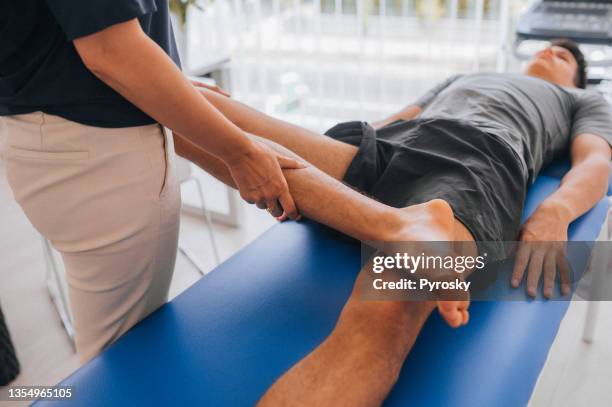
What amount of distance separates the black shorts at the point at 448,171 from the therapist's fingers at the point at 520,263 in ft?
0.12

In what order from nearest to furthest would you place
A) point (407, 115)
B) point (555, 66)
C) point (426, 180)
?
point (426, 180) → point (407, 115) → point (555, 66)

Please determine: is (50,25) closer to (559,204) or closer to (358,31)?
(559,204)

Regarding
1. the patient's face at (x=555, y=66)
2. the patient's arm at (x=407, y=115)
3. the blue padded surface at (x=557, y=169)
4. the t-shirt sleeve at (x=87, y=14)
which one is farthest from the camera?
the patient's face at (x=555, y=66)

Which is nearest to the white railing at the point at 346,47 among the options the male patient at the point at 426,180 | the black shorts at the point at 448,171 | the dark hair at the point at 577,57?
the dark hair at the point at 577,57

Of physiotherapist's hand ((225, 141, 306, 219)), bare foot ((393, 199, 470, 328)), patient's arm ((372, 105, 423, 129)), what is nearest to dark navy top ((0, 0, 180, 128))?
physiotherapist's hand ((225, 141, 306, 219))

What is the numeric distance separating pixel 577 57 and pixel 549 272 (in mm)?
1218

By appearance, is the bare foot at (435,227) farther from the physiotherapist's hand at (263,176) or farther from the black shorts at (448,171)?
the physiotherapist's hand at (263,176)

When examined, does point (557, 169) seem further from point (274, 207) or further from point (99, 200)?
point (99, 200)

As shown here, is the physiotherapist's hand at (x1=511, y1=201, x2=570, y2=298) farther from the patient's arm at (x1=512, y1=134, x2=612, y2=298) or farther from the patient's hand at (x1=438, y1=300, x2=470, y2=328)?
the patient's hand at (x1=438, y1=300, x2=470, y2=328)

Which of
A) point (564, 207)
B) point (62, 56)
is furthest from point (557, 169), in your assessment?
point (62, 56)

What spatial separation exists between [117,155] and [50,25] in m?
0.23

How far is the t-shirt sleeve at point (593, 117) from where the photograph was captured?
1.70 m

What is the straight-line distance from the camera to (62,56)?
35.9 inches

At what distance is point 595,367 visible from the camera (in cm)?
164
